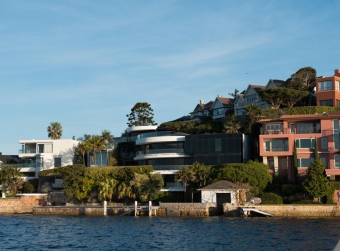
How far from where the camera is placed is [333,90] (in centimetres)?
7612

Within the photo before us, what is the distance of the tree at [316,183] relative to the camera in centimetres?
5912

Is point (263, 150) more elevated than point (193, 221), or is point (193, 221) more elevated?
point (263, 150)

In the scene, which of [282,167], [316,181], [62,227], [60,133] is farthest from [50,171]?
[316,181]

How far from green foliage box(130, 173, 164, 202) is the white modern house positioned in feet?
75.3

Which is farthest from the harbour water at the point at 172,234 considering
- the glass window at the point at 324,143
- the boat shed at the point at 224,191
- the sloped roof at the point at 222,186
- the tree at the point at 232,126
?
the tree at the point at 232,126

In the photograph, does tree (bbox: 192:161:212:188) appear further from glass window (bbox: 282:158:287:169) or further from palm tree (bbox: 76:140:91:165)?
palm tree (bbox: 76:140:91:165)

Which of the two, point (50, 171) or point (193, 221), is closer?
point (193, 221)

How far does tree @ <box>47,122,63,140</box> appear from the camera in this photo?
308 ft

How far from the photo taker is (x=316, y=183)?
59406 millimetres

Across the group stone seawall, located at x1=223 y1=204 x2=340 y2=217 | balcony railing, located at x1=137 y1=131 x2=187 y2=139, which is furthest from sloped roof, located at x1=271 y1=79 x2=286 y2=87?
stone seawall, located at x1=223 y1=204 x2=340 y2=217

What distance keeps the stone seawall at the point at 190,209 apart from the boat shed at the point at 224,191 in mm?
1651

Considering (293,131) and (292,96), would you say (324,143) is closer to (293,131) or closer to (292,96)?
(293,131)

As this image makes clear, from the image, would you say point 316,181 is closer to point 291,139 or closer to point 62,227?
point 291,139

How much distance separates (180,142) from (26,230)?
31469 mm
